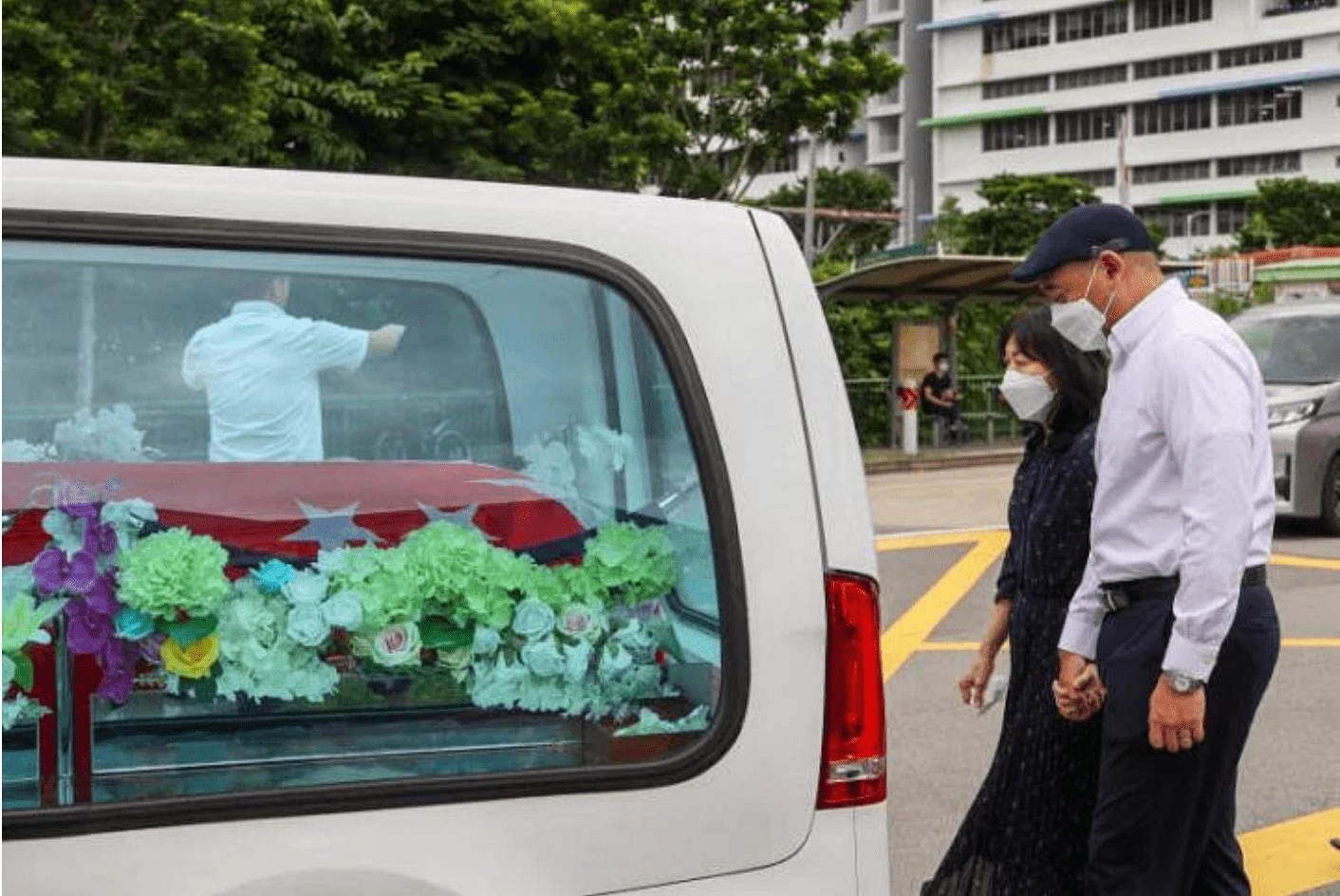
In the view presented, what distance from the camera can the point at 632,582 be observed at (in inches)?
89.2

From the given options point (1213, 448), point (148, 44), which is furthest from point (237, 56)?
point (1213, 448)

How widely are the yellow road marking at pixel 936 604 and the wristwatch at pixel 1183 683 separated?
4201 mm

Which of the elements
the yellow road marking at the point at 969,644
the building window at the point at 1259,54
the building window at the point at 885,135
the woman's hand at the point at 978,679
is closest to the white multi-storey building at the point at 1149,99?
the building window at the point at 1259,54

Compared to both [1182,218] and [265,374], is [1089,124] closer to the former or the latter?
[1182,218]

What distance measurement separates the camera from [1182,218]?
86.1 meters

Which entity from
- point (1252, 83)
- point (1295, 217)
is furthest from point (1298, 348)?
point (1252, 83)

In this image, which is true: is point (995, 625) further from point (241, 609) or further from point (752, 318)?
point (241, 609)

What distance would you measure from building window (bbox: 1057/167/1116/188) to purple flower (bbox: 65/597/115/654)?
87903 mm

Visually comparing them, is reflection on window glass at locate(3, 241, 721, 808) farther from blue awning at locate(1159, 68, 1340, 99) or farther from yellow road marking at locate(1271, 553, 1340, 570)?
blue awning at locate(1159, 68, 1340, 99)

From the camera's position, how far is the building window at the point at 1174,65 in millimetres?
84750

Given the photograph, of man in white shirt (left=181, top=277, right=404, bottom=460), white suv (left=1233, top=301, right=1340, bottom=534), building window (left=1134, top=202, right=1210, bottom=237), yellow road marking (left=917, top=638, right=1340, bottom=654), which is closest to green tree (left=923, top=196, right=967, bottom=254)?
building window (left=1134, top=202, right=1210, bottom=237)

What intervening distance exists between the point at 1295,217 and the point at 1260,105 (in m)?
16.9

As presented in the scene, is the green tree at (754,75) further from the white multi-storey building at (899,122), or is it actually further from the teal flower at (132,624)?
the white multi-storey building at (899,122)

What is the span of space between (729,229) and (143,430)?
2.68 feet
